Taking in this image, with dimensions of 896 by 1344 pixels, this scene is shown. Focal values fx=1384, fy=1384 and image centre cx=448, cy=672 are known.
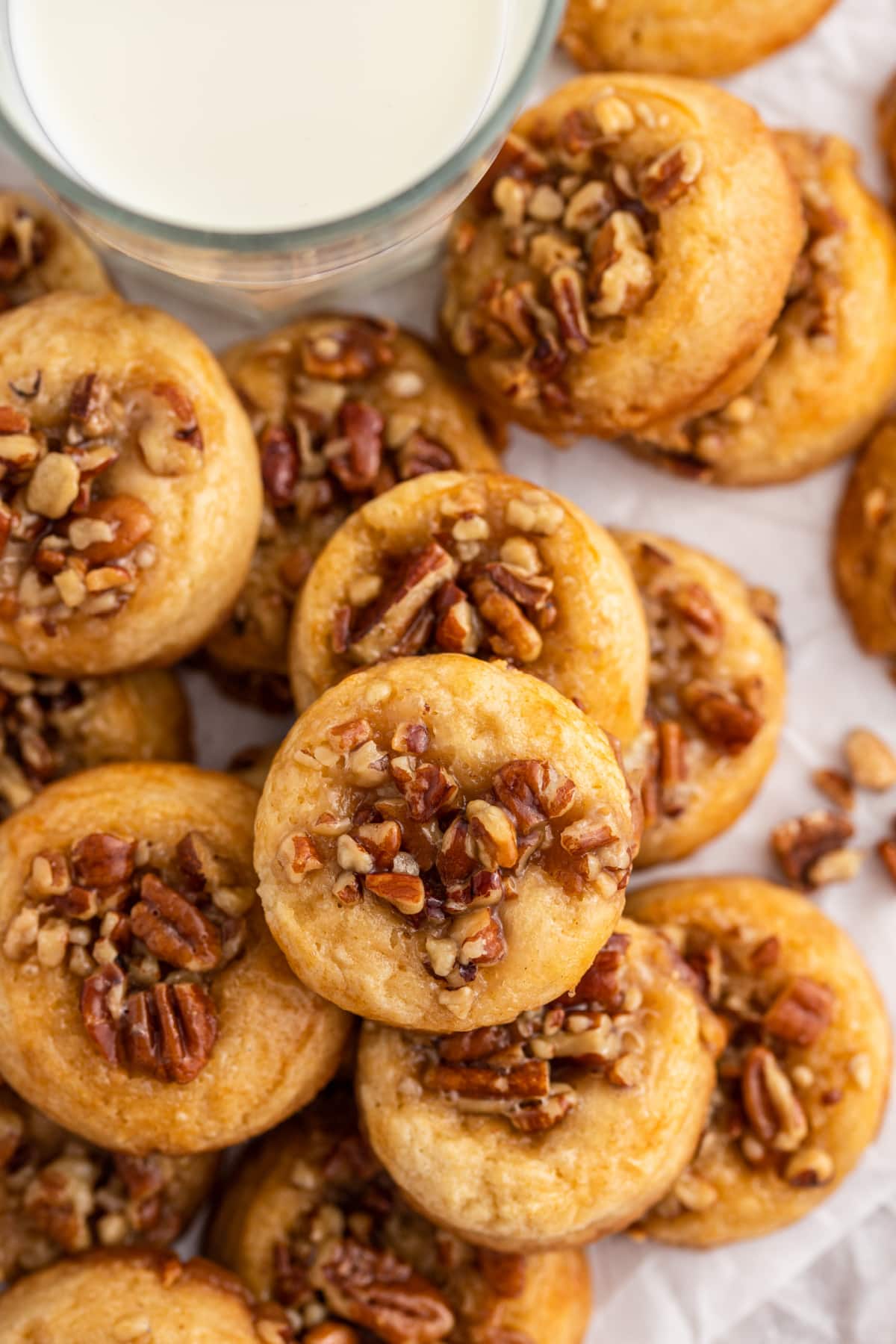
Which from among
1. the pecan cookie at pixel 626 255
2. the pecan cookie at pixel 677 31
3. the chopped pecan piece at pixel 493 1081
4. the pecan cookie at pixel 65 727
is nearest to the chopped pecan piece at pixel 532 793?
the chopped pecan piece at pixel 493 1081

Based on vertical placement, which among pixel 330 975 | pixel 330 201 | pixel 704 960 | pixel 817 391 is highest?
pixel 330 201

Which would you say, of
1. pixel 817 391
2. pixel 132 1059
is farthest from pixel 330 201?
pixel 132 1059

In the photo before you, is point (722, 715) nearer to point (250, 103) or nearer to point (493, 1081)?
point (493, 1081)

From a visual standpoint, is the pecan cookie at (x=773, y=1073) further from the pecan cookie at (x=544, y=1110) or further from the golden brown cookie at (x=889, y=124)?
the golden brown cookie at (x=889, y=124)

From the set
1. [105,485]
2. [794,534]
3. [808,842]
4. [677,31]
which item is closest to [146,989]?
[105,485]

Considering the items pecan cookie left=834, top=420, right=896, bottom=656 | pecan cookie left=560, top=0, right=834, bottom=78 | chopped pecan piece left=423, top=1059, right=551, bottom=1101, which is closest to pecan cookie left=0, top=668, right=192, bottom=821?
chopped pecan piece left=423, top=1059, right=551, bottom=1101

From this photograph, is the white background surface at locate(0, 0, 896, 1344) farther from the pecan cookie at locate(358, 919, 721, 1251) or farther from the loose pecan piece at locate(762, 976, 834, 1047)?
the pecan cookie at locate(358, 919, 721, 1251)

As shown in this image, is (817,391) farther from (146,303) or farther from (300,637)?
(146,303)
